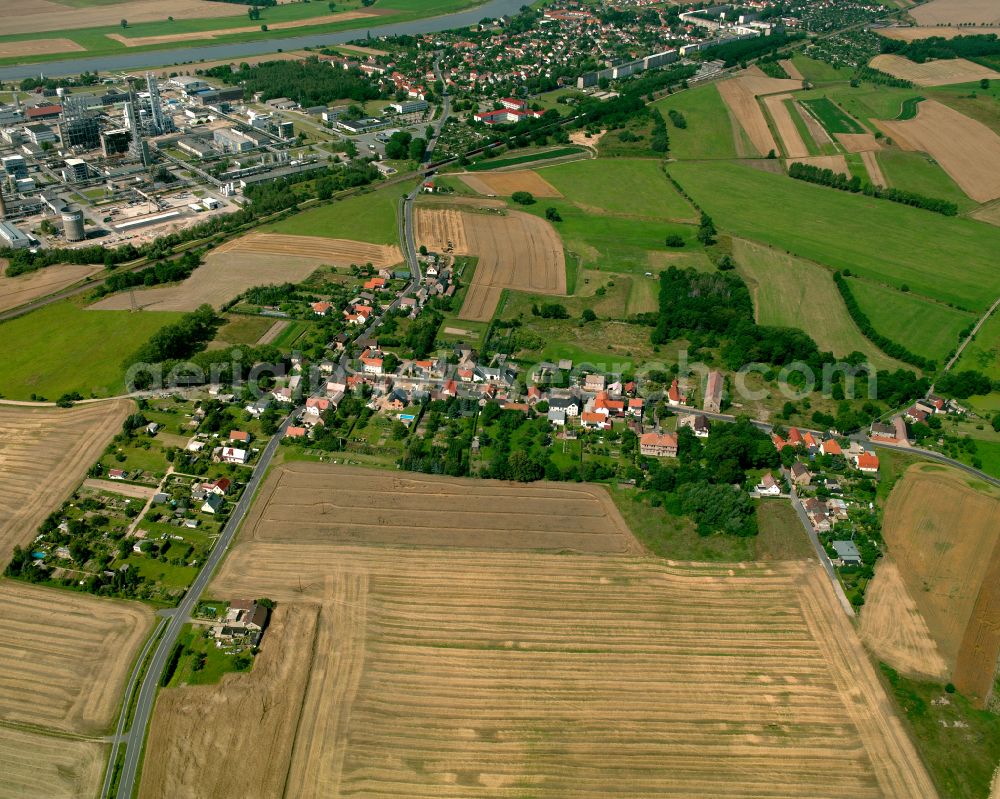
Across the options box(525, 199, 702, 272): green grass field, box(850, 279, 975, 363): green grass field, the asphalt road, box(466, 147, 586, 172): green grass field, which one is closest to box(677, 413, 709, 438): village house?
box(850, 279, 975, 363): green grass field

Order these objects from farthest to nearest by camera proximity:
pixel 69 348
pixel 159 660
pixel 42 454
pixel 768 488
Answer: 1. pixel 69 348
2. pixel 42 454
3. pixel 768 488
4. pixel 159 660

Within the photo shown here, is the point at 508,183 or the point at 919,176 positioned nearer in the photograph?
the point at 508,183

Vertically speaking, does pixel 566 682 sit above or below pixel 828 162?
below

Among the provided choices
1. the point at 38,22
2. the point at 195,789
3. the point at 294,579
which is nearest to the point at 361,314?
the point at 294,579

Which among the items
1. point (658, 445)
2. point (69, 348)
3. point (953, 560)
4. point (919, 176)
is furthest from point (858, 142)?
point (69, 348)

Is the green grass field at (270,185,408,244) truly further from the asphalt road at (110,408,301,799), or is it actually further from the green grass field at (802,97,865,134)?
the green grass field at (802,97,865,134)

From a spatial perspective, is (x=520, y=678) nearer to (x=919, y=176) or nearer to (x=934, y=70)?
(x=919, y=176)
